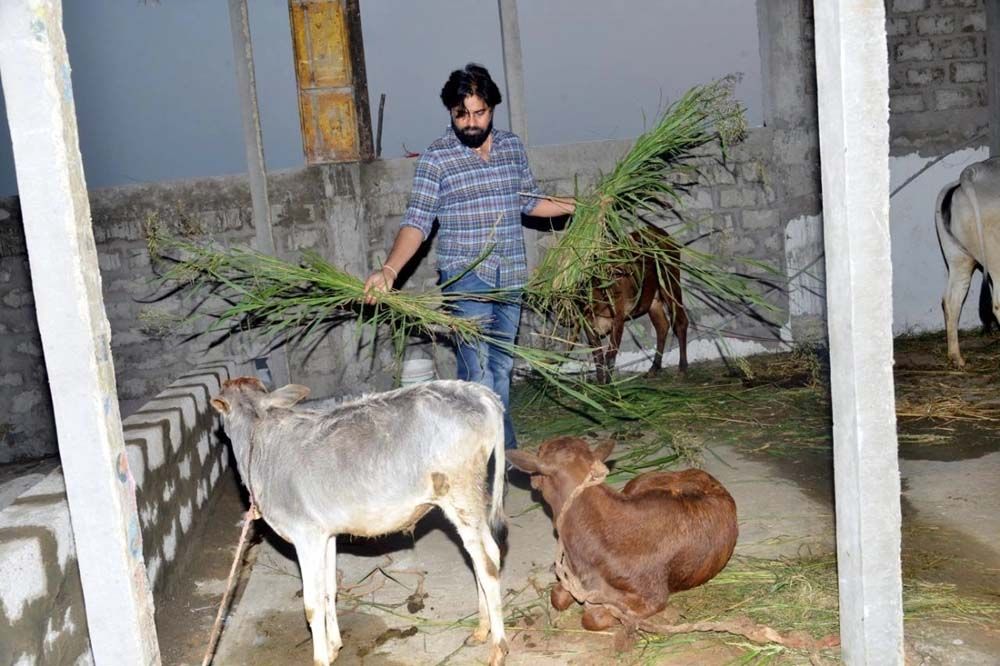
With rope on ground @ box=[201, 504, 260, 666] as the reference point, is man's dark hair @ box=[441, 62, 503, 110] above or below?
above

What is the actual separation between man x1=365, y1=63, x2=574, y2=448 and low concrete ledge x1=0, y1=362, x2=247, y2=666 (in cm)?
140

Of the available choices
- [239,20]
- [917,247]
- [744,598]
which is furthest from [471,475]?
[917,247]

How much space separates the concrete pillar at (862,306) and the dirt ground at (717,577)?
0.38 meters

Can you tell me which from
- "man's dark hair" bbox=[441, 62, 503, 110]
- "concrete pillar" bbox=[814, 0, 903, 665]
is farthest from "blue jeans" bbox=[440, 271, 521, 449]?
"concrete pillar" bbox=[814, 0, 903, 665]

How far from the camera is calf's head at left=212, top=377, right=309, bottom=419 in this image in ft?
12.0

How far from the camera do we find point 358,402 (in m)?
3.47

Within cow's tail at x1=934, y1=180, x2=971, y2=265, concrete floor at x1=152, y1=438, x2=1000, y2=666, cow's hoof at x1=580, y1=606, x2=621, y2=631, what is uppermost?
cow's tail at x1=934, y1=180, x2=971, y2=265

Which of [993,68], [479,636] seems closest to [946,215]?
[993,68]

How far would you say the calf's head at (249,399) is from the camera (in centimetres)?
365

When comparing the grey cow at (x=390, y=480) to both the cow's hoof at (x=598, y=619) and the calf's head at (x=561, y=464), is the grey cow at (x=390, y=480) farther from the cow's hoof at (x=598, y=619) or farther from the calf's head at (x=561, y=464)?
the cow's hoof at (x=598, y=619)

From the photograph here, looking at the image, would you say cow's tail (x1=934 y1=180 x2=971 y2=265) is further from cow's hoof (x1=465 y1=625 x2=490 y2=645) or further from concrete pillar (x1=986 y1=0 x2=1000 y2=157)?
cow's hoof (x1=465 y1=625 x2=490 y2=645)

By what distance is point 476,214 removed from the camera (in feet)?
14.8

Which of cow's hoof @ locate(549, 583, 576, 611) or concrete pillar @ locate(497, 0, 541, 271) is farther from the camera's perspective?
concrete pillar @ locate(497, 0, 541, 271)

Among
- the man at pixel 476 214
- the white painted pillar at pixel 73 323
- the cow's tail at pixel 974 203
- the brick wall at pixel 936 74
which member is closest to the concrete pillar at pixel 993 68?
the brick wall at pixel 936 74
